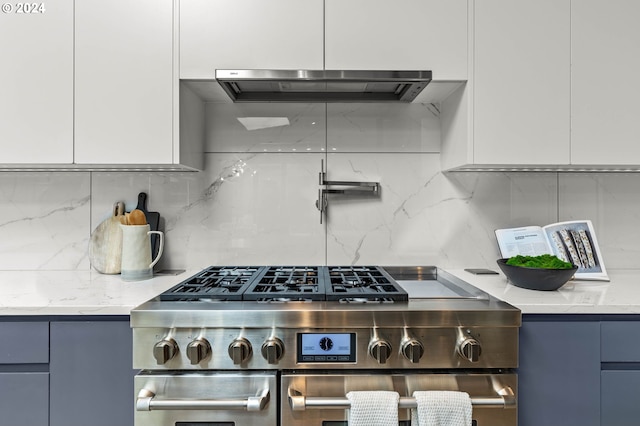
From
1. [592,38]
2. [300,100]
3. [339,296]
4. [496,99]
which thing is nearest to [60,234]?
[300,100]

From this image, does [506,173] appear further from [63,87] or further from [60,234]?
[60,234]

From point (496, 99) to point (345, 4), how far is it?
0.67 metres

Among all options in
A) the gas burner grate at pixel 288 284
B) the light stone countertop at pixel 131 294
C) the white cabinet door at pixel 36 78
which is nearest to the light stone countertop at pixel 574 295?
the light stone countertop at pixel 131 294

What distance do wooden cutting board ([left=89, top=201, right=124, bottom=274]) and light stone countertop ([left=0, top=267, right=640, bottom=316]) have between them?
0.05 m

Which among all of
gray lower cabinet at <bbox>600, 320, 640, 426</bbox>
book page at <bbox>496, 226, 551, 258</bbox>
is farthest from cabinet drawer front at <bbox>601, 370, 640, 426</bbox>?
book page at <bbox>496, 226, 551, 258</bbox>

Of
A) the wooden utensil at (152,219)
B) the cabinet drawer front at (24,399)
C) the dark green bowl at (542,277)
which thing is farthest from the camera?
the wooden utensil at (152,219)

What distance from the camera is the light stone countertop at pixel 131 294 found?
1.17 m

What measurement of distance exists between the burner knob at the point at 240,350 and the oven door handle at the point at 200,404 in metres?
0.10

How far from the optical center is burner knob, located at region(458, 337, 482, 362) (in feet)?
3.51

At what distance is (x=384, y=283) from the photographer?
53.7 inches

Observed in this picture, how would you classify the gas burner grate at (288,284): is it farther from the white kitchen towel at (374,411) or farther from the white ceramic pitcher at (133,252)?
the white ceramic pitcher at (133,252)

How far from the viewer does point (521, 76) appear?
1481 millimetres

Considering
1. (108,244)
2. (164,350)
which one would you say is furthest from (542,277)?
(108,244)

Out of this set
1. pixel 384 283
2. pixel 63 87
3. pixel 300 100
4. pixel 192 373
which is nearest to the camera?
pixel 192 373
